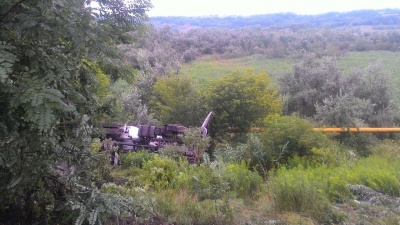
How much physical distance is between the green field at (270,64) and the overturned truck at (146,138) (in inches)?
643

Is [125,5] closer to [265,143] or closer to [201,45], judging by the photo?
[265,143]

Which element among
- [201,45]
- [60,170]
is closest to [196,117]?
[60,170]

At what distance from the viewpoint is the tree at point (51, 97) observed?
7.33 ft

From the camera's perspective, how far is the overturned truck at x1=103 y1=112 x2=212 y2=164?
9031 millimetres

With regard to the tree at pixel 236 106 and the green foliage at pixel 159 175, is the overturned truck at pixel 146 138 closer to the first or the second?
the green foliage at pixel 159 175

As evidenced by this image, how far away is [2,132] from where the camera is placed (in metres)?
2.51

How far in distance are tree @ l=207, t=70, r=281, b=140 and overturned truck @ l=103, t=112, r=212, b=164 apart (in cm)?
268

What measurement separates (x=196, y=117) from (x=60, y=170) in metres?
9.36

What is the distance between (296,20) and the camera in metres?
77.3

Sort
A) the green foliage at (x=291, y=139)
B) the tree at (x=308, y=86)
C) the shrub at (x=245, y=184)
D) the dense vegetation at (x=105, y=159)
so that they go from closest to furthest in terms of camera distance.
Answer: the dense vegetation at (x=105, y=159) → the shrub at (x=245, y=184) → the green foliage at (x=291, y=139) → the tree at (x=308, y=86)

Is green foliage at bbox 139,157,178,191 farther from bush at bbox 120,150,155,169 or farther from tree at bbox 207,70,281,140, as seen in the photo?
tree at bbox 207,70,281,140

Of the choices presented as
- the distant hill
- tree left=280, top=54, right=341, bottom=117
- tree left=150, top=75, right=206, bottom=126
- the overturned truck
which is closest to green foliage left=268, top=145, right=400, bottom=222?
the overturned truck

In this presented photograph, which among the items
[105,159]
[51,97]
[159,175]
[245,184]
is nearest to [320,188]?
[245,184]

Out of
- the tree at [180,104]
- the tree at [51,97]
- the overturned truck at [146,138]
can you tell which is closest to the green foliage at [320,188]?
the tree at [51,97]
